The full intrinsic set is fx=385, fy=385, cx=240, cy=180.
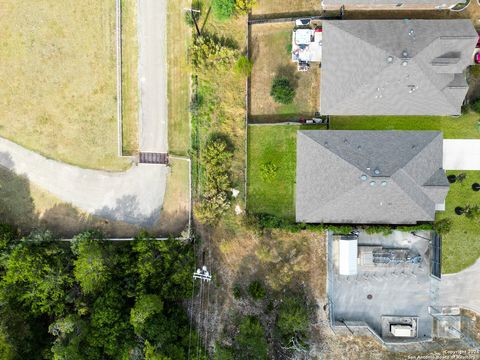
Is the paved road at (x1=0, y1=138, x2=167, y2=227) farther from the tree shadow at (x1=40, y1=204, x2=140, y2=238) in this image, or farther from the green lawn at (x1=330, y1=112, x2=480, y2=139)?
the green lawn at (x1=330, y1=112, x2=480, y2=139)

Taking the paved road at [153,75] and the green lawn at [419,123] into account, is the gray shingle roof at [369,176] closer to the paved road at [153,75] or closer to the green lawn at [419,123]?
the green lawn at [419,123]

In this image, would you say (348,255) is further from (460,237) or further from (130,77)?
(130,77)

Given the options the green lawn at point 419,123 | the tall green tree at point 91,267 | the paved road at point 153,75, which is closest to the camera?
the tall green tree at point 91,267

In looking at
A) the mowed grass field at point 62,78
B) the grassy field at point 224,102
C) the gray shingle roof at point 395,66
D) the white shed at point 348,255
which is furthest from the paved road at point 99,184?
the gray shingle roof at point 395,66

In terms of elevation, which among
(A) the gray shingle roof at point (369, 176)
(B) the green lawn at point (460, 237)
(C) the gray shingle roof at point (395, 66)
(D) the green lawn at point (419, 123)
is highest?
(C) the gray shingle roof at point (395, 66)

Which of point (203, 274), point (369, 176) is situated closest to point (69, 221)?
point (203, 274)

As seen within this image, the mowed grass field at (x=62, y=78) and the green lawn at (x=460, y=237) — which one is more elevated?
the mowed grass field at (x=62, y=78)

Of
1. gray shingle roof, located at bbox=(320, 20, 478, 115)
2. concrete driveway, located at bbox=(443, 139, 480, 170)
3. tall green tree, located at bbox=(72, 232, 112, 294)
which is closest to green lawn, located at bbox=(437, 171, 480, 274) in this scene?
concrete driveway, located at bbox=(443, 139, 480, 170)
